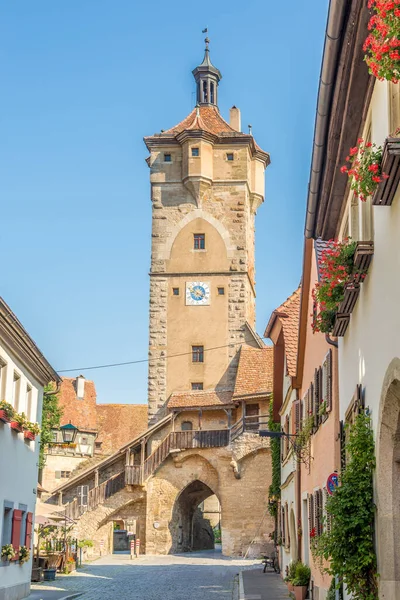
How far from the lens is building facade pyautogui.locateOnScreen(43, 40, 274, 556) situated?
42.2 meters

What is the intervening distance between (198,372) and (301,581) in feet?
99.5

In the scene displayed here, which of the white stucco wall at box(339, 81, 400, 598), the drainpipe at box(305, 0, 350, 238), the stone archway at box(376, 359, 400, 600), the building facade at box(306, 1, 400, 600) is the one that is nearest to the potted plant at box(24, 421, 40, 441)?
the drainpipe at box(305, 0, 350, 238)

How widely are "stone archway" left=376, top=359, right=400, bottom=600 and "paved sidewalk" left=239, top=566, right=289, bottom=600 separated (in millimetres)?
10770

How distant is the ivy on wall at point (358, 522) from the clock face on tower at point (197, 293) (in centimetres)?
3963

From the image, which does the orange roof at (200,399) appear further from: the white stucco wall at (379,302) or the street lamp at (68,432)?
the white stucco wall at (379,302)

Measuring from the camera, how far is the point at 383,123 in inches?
308

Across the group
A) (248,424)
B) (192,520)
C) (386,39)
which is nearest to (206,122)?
(248,424)

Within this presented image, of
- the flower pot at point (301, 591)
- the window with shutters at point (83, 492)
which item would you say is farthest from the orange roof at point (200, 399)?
the flower pot at point (301, 591)

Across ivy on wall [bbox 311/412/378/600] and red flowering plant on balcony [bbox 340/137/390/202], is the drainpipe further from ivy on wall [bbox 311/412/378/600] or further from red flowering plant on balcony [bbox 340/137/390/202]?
ivy on wall [bbox 311/412/378/600]

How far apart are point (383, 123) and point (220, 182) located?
4321 centimetres

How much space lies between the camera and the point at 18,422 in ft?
57.9

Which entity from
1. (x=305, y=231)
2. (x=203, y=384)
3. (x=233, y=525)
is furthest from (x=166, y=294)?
(x=305, y=231)

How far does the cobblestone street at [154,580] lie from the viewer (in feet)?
68.7

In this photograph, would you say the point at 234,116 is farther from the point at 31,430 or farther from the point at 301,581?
the point at 301,581
